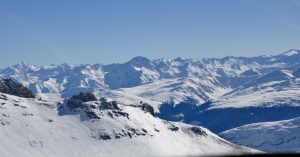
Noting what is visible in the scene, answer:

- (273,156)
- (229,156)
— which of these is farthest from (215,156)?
(273,156)

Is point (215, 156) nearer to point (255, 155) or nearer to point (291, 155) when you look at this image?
point (255, 155)

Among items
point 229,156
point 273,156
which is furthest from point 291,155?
point 229,156

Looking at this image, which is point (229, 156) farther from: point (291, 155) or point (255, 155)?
point (291, 155)

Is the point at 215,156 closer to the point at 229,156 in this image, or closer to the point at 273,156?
the point at 229,156

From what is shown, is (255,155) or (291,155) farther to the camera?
(291,155)

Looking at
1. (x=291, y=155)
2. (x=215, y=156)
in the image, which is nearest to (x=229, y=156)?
(x=215, y=156)
